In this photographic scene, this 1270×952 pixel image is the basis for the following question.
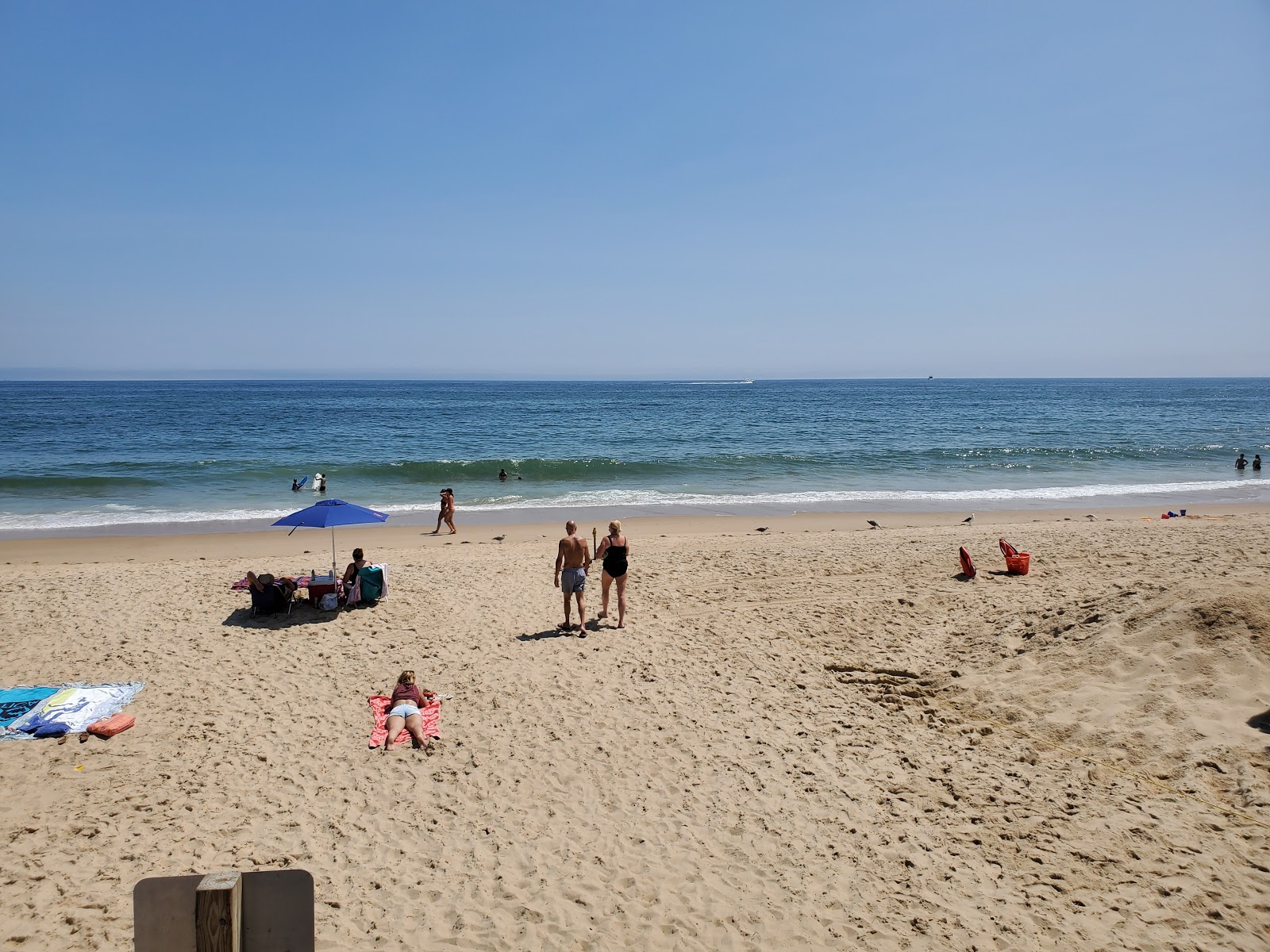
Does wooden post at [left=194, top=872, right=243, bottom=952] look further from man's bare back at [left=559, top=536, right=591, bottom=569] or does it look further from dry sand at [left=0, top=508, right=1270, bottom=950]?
man's bare back at [left=559, top=536, right=591, bottom=569]

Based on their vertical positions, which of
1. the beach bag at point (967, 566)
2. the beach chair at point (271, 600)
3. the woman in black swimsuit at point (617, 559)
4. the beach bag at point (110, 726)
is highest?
the woman in black swimsuit at point (617, 559)

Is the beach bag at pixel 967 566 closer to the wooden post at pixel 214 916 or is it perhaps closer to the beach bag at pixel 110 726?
the beach bag at pixel 110 726

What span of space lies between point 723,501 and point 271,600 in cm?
1482

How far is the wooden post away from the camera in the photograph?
2107 millimetres

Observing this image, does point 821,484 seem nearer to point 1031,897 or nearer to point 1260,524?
point 1260,524

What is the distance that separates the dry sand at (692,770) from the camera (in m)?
4.63

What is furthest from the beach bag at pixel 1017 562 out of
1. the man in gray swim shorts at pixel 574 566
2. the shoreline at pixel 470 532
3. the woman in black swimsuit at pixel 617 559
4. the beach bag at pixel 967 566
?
the man in gray swim shorts at pixel 574 566

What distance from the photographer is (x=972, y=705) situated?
7344 millimetres

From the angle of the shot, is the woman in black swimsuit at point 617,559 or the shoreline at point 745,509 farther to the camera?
the shoreline at point 745,509

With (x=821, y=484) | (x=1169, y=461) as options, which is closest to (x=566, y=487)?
(x=821, y=484)

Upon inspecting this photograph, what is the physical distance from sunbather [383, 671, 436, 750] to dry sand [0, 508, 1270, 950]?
7.9 inches

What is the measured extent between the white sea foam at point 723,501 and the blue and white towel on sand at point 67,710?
12.9 meters

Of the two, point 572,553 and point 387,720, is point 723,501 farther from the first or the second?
point 387,720

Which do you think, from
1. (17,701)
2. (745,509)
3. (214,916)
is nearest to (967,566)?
(745,509)
